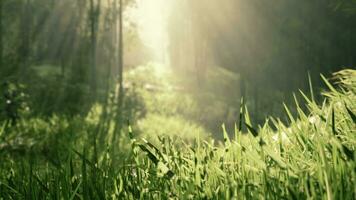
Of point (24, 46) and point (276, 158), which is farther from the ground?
point (24, 46)

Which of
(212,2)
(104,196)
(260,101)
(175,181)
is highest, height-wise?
(212,2)

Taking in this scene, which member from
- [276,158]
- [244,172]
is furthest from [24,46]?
[276,158]

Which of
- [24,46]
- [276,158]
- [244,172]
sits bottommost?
[244,172]

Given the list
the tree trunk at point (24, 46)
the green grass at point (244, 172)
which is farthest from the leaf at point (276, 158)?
the tree trunk at point (24, 46)

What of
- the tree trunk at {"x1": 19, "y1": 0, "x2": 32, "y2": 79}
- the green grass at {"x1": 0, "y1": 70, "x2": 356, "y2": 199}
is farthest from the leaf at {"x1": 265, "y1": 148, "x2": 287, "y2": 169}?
the tree trunk at {"x1": 19, "y1": 0, "x2": 32, "y2": 79}

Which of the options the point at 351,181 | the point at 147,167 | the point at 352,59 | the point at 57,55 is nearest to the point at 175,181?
the point at 147,167

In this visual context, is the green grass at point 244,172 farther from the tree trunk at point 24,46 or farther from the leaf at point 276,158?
the tree trunk at point 24,46

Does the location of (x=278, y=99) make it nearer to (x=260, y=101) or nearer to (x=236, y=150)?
(x=260, y=101)

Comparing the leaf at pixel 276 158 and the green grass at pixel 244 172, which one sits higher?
the leaf at pixel 276 158

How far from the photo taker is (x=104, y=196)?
1546 millimetres

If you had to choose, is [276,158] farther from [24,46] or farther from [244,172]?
[24,46]

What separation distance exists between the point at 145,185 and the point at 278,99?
79.6ft

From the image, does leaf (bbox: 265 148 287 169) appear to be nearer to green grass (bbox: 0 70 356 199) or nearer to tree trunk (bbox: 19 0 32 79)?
green grass (bbox: 0 70 356 199)

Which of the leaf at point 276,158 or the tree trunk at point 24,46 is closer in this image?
the leaf at point 276,158
